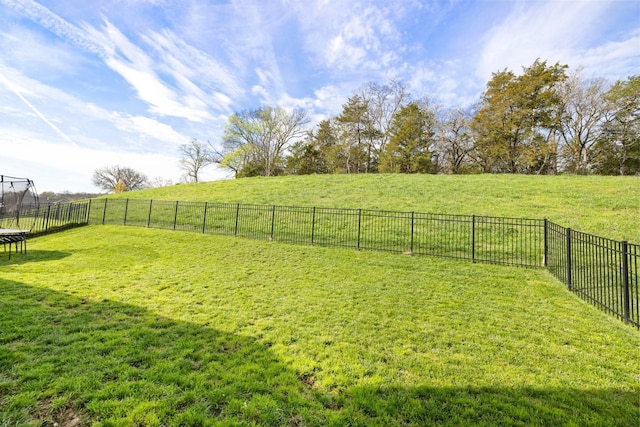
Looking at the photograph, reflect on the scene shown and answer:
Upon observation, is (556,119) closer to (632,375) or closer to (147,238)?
(632,375)

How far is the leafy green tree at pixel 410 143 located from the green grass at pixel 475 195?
32.3 feet

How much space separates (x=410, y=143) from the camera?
2923 centimetres

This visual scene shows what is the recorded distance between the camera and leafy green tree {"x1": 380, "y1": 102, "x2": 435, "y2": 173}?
94.6 feet

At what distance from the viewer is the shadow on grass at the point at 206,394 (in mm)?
2266

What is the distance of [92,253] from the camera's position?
8.53 m

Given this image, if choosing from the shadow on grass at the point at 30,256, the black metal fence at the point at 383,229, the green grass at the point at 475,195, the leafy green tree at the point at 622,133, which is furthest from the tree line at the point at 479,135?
the shadow on grass at the point at 30,256

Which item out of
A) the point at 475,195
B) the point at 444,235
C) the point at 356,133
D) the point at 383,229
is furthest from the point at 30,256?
the point at 356,133

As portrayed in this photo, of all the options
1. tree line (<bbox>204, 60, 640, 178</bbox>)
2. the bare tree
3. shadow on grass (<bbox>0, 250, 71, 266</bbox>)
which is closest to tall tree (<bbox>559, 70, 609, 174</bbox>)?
tree line (<bbox>204, 60, 640, 178</bbox>)

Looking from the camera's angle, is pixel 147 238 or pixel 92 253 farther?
pixel 147 238

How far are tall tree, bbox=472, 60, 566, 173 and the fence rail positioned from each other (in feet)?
62.1

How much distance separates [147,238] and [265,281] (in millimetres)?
7664

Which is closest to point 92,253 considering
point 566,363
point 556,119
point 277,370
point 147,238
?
point 147,238

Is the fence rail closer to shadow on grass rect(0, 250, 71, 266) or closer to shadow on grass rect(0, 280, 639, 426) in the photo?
shadow on grass rect(0, 280, 639, 426)

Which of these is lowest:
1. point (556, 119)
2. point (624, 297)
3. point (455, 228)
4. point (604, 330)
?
point (604, 330)
